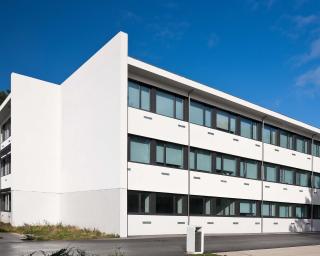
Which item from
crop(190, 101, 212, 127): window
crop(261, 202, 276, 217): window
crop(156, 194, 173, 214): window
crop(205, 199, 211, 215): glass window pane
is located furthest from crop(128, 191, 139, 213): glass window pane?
crop(261, 202, 276, 217): window

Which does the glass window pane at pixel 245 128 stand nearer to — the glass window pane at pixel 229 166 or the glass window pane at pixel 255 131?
the glass window pane at pixel 255 131

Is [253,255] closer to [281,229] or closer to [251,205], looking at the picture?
[251,205]

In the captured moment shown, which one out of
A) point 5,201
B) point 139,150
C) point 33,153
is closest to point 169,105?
point 139,150

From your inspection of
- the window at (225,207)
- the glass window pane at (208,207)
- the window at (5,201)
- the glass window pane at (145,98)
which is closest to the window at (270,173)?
the window at (225,207)

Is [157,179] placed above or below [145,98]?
below

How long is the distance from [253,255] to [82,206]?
13173mm

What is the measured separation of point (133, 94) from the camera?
2466cm

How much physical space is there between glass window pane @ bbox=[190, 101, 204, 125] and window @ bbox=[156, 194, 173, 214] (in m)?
5.28

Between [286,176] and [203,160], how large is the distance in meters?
11.7

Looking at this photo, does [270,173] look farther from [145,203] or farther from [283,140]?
[145,203]

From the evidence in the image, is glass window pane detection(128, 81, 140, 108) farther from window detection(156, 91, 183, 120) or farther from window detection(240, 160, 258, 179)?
window detection(240, 160, 258, 179)

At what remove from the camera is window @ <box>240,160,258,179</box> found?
3245cm

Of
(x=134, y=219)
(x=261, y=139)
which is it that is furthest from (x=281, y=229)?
(x=134, y=219)

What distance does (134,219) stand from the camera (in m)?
23.4
